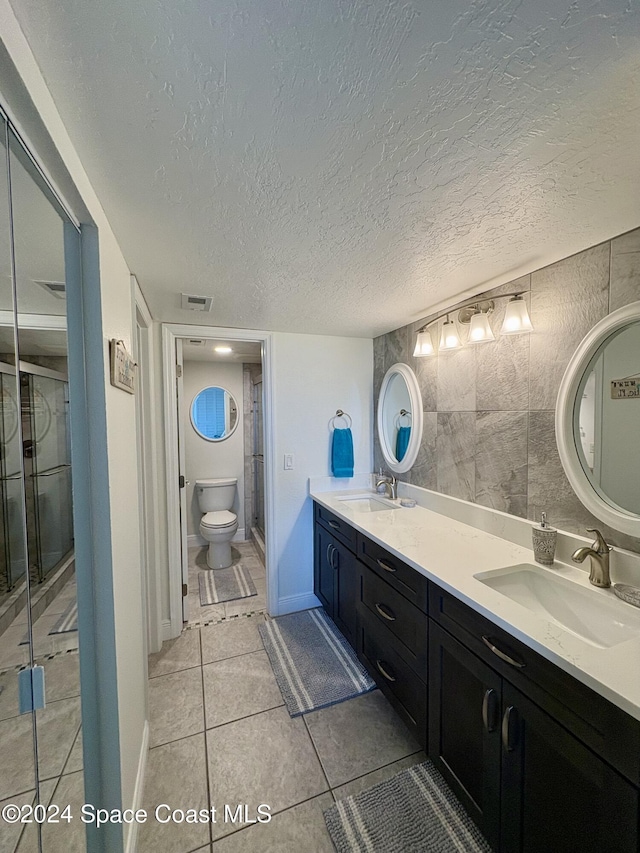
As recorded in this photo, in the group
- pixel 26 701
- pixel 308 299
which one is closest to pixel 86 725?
pixel 26 701

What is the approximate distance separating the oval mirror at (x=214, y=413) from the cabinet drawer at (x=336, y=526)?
1741 millimetres

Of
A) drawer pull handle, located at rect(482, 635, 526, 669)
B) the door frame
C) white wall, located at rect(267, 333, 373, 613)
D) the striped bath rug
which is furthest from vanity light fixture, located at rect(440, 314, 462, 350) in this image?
the striped bath rug

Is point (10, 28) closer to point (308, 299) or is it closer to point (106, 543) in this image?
point (106, 543)

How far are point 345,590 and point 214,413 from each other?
249 centimetres

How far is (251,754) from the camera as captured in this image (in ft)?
4.85

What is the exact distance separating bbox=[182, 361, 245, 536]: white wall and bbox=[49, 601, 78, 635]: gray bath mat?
2.81m

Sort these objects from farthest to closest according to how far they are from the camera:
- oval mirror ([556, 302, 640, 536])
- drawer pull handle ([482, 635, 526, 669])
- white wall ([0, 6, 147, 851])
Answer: oval mirror ([556, 302, 640, 536]), drawer pull handle ([482, 635, 526, 669]), white wall ([0, 6, 147, 851])

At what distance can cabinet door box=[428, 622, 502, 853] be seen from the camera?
41.3 inches

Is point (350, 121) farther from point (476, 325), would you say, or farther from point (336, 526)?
point (336, 526)

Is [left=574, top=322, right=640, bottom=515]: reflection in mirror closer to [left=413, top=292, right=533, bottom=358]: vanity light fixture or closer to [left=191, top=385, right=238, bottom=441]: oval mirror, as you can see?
[left=413, top=292, right=533, bottom=358]: vanity light fixture

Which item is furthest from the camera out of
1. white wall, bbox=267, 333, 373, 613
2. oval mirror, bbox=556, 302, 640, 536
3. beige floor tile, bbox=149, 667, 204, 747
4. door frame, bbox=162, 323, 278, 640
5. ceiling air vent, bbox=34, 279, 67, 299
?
white wall, bbox=267, 333, 373, 613

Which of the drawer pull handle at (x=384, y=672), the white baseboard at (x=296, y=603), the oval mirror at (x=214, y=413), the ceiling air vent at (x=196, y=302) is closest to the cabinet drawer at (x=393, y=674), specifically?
the drawer pull handle at (x=384, y=672)

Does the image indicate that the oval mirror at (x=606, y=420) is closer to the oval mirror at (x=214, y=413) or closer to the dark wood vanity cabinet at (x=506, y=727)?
the dark wood vanity cabinet at (x=506, y=727)

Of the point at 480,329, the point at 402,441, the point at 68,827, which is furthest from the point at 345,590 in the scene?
the point at 480,329
